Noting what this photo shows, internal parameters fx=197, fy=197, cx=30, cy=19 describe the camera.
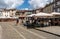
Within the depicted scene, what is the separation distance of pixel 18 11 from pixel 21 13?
4.03m

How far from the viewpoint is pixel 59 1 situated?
252 ft

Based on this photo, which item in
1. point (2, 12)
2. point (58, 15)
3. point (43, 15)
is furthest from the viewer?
point (2, 12)

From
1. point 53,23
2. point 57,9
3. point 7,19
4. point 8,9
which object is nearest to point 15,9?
point 8,9

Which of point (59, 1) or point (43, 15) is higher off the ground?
point (59, 1)

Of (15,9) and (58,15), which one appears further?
(15,9)

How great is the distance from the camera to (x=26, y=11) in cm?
15788

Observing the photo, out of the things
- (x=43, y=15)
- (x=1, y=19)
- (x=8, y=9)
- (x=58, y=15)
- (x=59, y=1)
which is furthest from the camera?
(x=8, y=9)

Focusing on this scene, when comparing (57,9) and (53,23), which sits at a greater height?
(57,9)

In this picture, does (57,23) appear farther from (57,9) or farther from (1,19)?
(1,19)

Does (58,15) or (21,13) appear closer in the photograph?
(58,15)

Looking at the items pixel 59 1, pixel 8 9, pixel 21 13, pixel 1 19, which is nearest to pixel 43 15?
pixel 59 1

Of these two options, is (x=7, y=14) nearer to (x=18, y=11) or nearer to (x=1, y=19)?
(x=18, y=11)

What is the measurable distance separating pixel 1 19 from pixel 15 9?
127 ft

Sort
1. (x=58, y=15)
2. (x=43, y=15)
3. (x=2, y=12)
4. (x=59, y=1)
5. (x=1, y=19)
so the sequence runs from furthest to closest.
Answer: (x=2, y=12)
(x=1, y=19)
(x=59, y=1)
(x=58, y=15)
(x=43, y=15)
